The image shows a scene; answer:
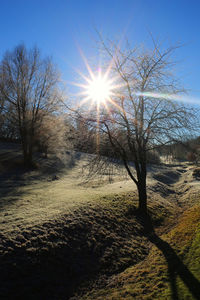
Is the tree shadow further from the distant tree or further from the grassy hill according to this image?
the distant tree

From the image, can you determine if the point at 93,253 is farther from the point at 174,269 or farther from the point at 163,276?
the point at 174,269

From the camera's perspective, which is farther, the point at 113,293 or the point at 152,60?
the point at 152,60

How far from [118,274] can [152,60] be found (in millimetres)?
8046

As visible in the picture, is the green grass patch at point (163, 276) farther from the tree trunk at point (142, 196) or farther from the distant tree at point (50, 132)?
the distant tree at point (50, 132)

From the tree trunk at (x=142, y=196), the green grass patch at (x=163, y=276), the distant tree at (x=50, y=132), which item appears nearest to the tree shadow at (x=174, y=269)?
the green grass patch at (x=163, y=276)

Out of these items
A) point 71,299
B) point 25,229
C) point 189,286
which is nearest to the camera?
point 189,286

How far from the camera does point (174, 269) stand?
4.82 m

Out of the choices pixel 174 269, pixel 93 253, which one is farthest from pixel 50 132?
pixel 174 269

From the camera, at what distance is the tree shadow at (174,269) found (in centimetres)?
383

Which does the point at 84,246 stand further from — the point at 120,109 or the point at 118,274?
the point at 120,109

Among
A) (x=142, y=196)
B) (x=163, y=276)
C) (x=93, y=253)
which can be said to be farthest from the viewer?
(x=142, y=196)

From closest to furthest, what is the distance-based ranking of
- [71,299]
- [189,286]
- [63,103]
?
1. [189,286]
2. [71,299]
3. [63,103]

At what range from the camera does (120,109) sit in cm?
819

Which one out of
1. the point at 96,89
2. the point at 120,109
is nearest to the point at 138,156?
the point at 120,109
